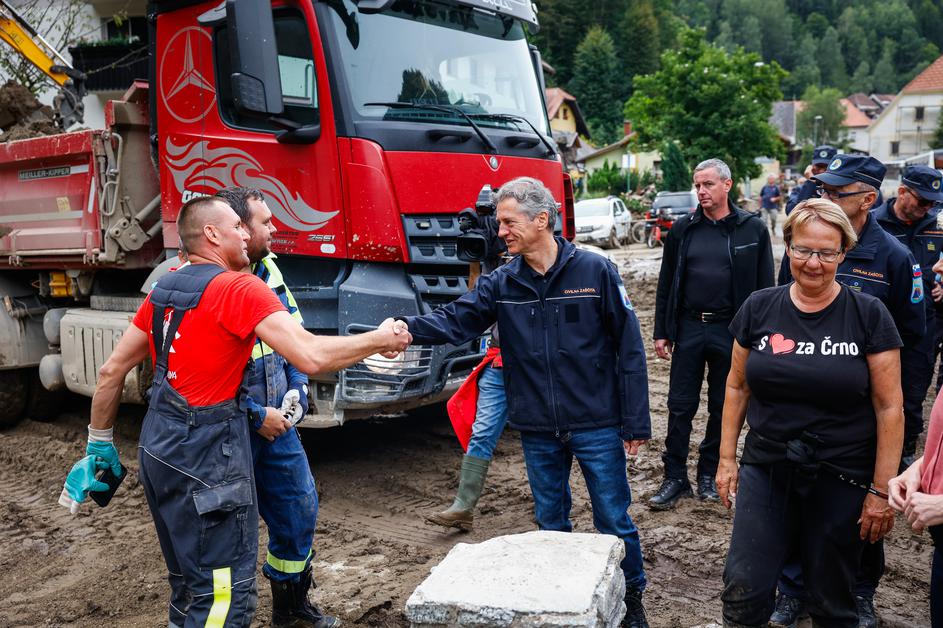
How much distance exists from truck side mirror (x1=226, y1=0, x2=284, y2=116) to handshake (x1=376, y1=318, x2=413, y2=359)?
1913 mm

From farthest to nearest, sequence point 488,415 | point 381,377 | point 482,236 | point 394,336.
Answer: point 381,377, point 488,415, point 482,236, point 394,336

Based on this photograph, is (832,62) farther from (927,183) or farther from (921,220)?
(927,183)

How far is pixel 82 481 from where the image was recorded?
3207 mm

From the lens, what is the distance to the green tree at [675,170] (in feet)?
117

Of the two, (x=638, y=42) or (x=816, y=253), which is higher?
(x=638, y=42)

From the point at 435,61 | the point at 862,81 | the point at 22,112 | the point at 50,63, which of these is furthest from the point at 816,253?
the point at 862,81

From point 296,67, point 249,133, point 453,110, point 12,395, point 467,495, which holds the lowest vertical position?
point 467,495

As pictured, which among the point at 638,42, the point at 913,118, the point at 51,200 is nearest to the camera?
the point at 51,200

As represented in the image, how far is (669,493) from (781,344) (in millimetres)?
2373

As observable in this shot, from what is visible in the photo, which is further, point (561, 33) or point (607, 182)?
point (561, 33)

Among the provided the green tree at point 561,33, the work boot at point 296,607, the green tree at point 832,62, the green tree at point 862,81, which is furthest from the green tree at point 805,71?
the work boot at point 296,607

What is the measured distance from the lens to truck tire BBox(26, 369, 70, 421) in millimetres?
7516

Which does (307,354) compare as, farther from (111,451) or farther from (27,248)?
(27,248)

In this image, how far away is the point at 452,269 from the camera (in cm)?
534
